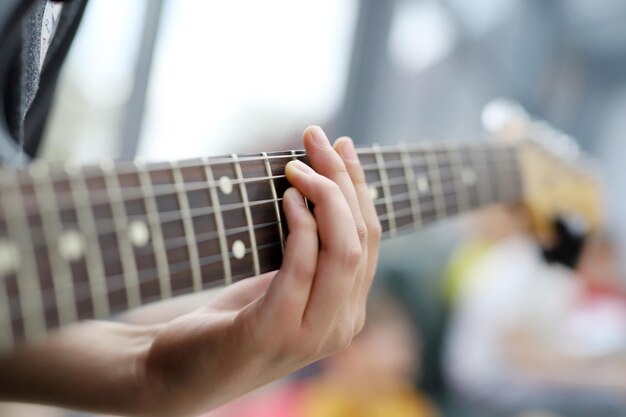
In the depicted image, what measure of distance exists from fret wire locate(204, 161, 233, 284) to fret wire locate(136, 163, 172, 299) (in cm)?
4

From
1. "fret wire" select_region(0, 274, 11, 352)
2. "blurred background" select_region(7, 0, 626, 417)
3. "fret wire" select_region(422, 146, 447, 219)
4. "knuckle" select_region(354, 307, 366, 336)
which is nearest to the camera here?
"fret wire" select_region(0, 274, 11, 352)

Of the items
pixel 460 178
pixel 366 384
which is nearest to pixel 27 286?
pixel 460 178

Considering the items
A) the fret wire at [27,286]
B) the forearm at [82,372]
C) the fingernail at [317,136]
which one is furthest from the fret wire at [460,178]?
the fret wire at [27,286]

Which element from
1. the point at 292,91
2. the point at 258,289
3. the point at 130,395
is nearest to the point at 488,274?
the point at 292,91

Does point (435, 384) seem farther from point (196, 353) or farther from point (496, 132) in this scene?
point (196, 353)

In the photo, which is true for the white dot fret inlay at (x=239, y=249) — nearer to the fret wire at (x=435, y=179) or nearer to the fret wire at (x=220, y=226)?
the fret wire at (x=220, y=226)

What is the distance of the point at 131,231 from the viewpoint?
0.39m

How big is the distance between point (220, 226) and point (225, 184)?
0.03m

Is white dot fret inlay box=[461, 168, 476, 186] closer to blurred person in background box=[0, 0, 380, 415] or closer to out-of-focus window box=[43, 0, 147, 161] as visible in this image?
blurred person in background box=[0, 0, 380, 415]

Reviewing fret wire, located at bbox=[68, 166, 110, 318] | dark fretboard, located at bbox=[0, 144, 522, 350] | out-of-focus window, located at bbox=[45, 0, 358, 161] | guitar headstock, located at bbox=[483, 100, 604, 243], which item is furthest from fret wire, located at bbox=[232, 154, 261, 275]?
out-of-focus window, located at bbox=[45, 0, 358, 161]

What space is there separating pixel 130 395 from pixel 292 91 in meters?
1.48

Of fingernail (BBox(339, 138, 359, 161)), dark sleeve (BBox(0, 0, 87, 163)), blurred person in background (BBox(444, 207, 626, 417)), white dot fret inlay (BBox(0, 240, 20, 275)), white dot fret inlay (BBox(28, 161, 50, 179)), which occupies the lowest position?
blurred person in background (BBox(444, 207, 626, 417))

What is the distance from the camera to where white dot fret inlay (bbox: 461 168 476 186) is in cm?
73

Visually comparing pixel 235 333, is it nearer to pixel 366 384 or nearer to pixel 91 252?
pixel 91 252
